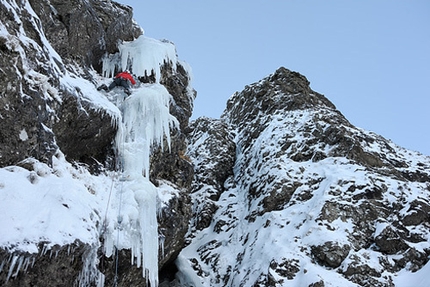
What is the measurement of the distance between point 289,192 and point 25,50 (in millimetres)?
10478

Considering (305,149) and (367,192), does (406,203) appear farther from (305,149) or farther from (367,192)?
(305,149)

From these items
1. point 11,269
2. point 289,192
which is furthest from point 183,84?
point 11,269

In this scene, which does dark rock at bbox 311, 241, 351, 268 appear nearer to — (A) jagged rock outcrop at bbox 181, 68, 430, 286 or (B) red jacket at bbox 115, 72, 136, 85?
(A) jagged rock outcrop at bbox 181, 68, 430, 286

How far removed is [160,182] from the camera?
13125 millimetres

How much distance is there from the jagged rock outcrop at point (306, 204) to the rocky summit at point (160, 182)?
0.06 metres

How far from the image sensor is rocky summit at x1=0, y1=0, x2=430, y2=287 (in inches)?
301

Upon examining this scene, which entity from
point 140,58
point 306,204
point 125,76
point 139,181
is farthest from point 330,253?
point 140,58

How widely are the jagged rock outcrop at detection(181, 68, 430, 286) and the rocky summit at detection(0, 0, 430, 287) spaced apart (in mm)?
59

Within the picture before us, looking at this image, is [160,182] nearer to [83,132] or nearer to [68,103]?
[83,132]

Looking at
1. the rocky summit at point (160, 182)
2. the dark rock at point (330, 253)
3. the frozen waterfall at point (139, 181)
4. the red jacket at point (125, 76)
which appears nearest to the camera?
the rocky summit at point (160, 182)

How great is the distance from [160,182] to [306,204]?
17.5ft

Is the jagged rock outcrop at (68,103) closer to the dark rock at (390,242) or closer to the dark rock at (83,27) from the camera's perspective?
the dark rock at (83,27)

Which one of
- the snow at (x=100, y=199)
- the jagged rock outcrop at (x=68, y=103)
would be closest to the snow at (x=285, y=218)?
the jagged rock outcrop at (x=68, y=103)

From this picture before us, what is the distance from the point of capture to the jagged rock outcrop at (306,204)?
1231 centimetres
